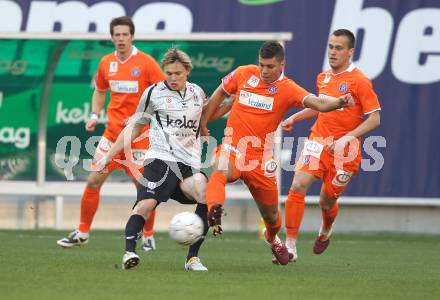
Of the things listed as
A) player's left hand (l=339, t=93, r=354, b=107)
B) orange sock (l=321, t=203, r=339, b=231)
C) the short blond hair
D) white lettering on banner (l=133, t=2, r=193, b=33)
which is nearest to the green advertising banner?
white lettering on banner (l=133, t=2, r=193, b=33)

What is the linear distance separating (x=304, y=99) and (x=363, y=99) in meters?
1.56

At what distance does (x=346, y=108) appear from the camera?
11586mm

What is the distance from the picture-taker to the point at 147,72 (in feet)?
42.0

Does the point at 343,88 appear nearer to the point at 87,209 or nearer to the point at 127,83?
the point at 127,83

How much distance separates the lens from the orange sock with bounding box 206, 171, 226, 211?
9.61 meters

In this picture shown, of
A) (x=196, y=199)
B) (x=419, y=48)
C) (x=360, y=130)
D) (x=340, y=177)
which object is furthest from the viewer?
(x=419, y=48)

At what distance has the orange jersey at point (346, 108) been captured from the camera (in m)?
11.5

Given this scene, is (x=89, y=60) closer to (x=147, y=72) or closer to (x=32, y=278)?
(x=147, y=72)

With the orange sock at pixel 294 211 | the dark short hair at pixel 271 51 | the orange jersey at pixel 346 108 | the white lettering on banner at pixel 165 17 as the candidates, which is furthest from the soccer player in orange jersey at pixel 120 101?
the white lettering on banner at pixel 165 17

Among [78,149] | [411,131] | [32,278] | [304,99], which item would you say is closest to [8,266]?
[32,278]

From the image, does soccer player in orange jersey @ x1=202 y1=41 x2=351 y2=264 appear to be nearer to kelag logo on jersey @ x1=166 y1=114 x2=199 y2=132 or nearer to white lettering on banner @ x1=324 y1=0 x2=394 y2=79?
kelag logo on jersey @ x1=166 y1=114 x2=199 y2=132

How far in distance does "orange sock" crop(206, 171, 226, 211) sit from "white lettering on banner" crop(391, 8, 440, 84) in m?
7.92

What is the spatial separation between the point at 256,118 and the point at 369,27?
745cm

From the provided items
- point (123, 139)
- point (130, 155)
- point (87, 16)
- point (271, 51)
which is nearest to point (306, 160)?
point (271, 51)
